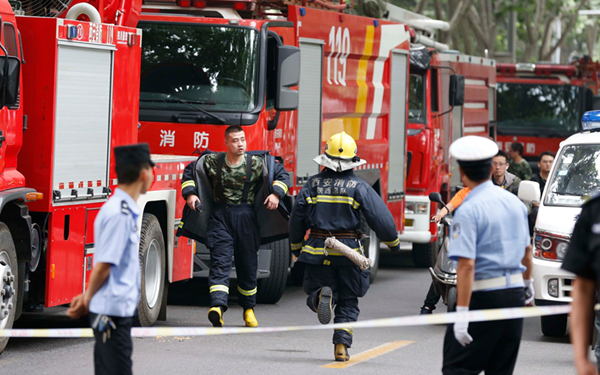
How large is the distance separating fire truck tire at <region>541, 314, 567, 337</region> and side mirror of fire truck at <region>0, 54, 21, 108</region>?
4823mm

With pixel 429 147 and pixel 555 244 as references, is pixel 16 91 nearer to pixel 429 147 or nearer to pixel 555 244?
pixel 555 244

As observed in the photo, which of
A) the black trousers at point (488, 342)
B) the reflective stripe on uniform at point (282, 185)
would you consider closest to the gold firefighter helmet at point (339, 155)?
the reflective stripe on uniform at point (282, 185)

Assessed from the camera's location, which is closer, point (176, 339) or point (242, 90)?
point (176, 339)

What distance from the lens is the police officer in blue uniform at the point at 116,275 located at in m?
5.02

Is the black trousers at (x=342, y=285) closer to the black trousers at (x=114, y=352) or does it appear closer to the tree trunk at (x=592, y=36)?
the black trousers at (x=114, y=352)

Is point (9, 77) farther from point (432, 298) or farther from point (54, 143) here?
point (432, 298)

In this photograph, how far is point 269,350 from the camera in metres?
8.69

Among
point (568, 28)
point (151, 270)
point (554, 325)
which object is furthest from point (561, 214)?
point (568, 28)

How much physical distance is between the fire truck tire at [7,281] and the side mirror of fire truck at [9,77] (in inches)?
37.4

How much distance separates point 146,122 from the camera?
10695mm

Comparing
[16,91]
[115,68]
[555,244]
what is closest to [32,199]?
[16,91]

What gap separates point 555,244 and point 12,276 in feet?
14.3

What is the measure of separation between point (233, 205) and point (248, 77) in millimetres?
1652

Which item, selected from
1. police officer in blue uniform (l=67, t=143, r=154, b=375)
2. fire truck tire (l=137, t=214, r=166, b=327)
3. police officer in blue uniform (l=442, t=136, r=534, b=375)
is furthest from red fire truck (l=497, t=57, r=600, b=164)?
police officer in blue uniform (l=67, t=143, r=154, b=375)
